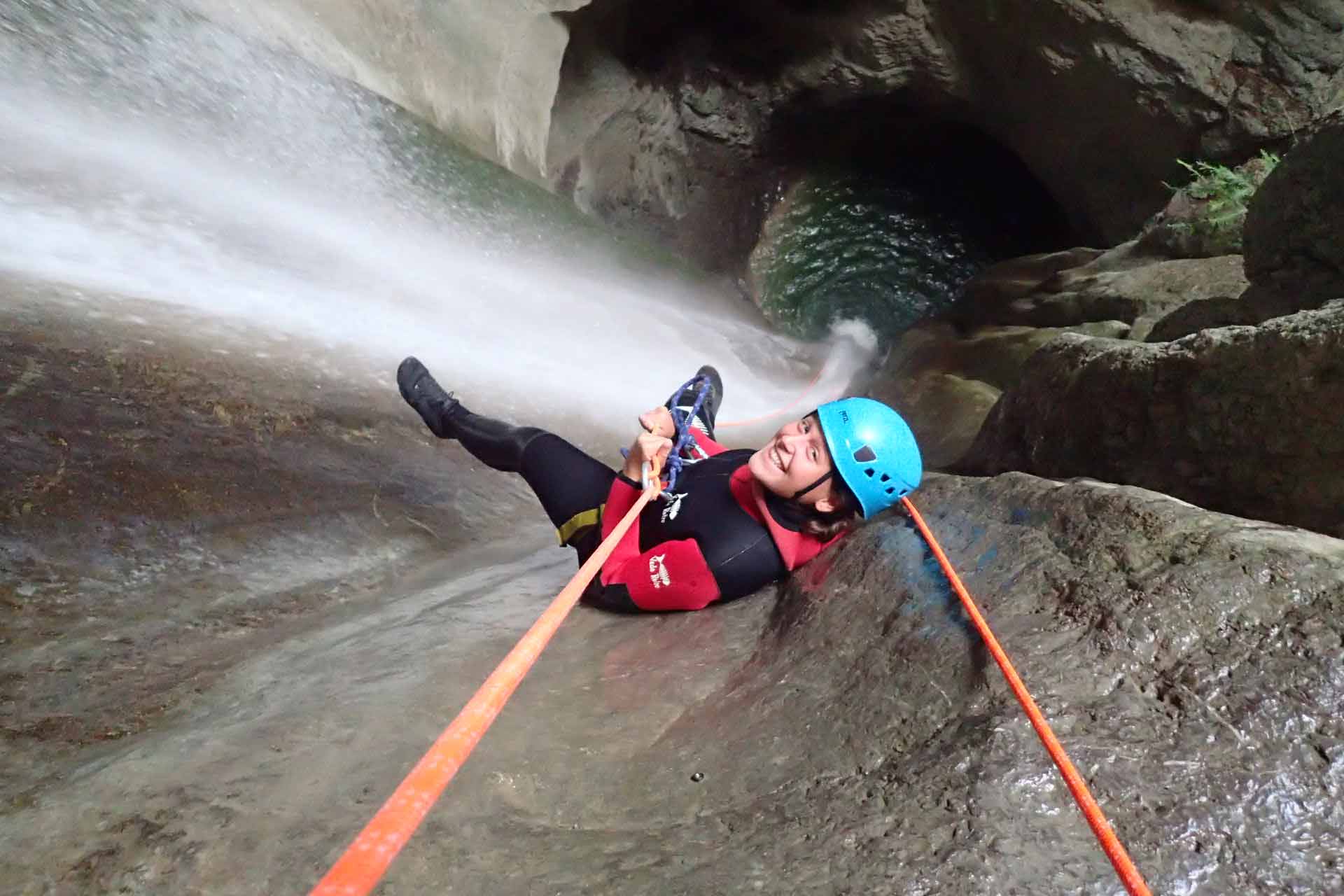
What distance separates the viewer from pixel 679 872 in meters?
1.05

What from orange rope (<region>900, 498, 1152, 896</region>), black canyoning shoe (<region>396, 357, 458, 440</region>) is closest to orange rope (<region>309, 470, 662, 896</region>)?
orange rope (<region>900, 498, 1152, 896</region>)

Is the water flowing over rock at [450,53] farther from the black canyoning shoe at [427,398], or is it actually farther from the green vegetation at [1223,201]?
the green vegetation at [1223,201]

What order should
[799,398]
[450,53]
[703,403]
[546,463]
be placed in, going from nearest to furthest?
[546,463] < [703,403] < [450,53] < [799,398]

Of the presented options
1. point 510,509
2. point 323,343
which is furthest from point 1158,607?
point 323,343

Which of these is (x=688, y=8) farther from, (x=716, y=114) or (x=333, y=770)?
(x=333, y=770)

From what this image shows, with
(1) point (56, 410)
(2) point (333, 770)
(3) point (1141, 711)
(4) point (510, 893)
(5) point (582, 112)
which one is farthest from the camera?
(5) point (582, 112)

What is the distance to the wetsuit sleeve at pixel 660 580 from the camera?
2.20 metres

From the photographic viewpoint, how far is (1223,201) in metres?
5.95

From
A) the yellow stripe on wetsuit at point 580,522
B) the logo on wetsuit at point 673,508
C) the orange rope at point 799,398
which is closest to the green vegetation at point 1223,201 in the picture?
the orange rope at point 799,398

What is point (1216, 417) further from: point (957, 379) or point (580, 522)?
point (957, 379)

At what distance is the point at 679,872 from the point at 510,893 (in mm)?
226

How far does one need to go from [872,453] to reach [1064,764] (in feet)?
4.07

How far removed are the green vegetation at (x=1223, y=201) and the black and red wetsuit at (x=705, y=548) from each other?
204 inches

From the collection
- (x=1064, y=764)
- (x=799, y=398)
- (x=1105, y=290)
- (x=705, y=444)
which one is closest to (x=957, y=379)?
(x=1105, y=290)
